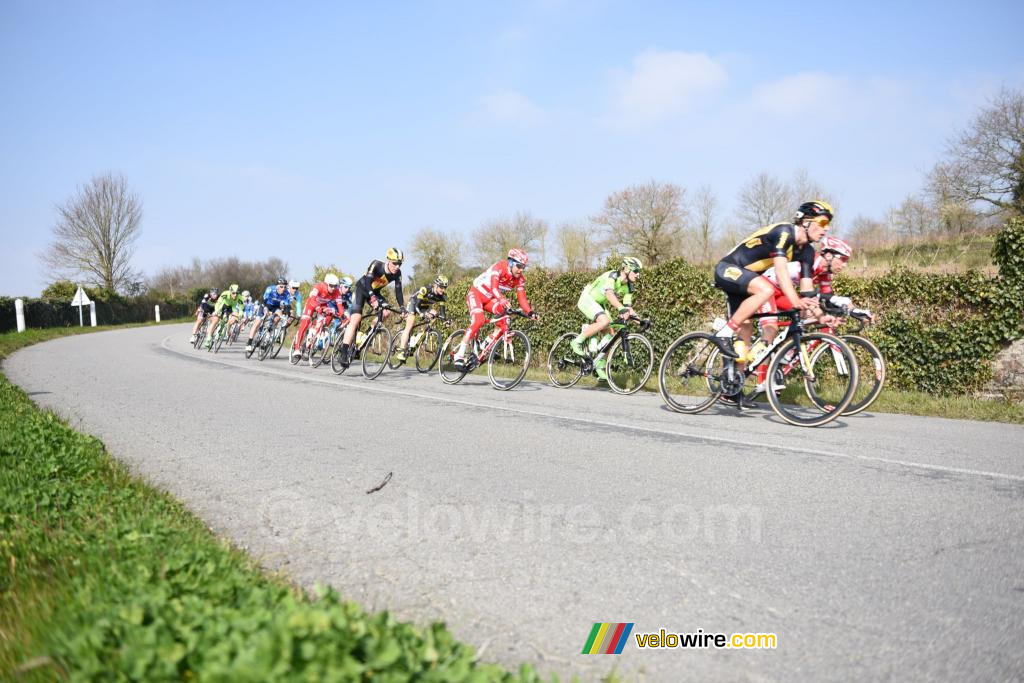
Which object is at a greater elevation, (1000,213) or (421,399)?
(1000,213)

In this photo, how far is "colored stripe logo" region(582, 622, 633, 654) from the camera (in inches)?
86.7

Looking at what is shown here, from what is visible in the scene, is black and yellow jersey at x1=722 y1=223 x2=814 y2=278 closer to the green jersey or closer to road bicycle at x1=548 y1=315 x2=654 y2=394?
road bicycle at x1=548 y1=315 x2=654 y2=394

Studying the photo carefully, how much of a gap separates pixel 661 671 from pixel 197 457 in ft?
13.5

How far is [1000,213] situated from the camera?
2798 cm

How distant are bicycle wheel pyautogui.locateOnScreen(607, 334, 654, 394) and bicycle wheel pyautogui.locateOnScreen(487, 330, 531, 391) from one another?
1.33 m

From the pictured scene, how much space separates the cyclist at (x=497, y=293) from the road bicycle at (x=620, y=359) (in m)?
1.05

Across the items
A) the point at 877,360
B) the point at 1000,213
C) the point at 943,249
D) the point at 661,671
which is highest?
the point at 1000,213

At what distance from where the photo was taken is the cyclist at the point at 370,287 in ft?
38.9

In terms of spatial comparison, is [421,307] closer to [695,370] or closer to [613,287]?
[613,287]

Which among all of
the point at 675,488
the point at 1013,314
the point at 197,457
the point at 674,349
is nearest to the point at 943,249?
the point at 1013,314

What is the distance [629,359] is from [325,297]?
7.78m

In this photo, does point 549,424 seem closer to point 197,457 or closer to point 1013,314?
point 197,457

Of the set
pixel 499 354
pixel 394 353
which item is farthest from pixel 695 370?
pixel 394 353

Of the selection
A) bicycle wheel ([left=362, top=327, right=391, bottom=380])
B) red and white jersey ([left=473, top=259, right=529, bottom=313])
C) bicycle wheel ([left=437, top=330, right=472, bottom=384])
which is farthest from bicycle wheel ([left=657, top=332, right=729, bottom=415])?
bicycle wheel ([left=362, top=327, right=391, bottom=380])
